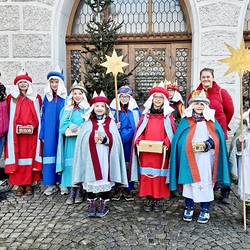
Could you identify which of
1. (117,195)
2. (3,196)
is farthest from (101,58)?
(3,196)

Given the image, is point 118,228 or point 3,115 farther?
point 3,115

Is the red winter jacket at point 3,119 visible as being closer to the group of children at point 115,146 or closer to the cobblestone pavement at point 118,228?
the group of children at point 115,146

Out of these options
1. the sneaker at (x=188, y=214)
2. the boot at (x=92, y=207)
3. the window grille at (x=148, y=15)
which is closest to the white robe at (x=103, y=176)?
the boot at (x=92, y=207)

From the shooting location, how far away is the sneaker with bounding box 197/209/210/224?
3891 millimetres

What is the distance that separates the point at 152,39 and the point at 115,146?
3678 millimetres

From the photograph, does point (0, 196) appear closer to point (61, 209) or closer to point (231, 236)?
point (61, 209)

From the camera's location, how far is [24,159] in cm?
498

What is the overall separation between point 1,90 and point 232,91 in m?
4.38

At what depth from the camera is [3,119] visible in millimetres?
4812

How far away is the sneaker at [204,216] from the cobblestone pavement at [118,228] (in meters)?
0.07

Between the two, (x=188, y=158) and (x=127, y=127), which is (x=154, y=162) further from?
(x=127, y=127)

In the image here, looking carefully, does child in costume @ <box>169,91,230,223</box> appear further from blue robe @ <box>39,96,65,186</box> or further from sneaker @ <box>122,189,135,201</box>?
blue robe @ <box>39,96,65,186</box>

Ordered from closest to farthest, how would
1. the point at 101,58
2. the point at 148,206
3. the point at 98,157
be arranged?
the point at 98,157 < the point at 148,206 < the point at 101,58

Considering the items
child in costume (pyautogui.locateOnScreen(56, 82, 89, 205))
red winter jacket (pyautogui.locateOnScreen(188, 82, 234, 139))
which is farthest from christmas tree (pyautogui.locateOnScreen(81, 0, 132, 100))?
red winter jacket (pyautogui.locateOnScreen(188, 82, 234, 139))
